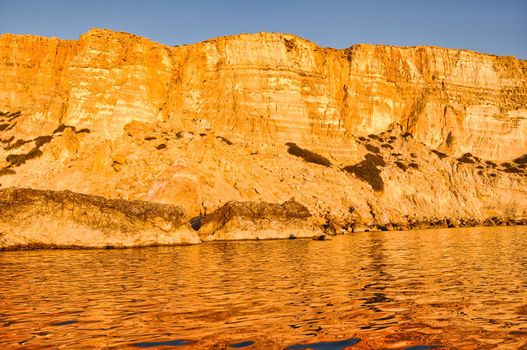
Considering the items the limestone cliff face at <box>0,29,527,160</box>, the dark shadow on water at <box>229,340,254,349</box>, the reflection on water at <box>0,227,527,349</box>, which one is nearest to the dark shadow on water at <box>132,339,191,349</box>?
the reflection on water at <box>0,227,527,349</box>

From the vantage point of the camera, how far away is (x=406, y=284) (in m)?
12.6

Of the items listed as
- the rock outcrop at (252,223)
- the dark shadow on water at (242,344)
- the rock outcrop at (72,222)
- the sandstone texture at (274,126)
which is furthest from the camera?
the sandstone texture at (274,126)

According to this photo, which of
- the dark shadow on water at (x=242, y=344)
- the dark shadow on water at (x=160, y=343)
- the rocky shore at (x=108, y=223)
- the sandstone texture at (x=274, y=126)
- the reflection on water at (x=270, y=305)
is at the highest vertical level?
the sandstone texture at (x=274, y=126)

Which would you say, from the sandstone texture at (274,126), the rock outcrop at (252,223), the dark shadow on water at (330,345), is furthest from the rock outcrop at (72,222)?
the dark shadow on water at (330,345)

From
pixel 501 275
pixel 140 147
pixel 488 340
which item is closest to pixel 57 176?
pixel 140 147

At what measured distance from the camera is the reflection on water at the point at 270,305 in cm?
727

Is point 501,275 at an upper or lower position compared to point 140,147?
lower

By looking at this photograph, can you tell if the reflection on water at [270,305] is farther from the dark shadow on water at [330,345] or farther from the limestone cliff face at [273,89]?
the limestone cliff face at [273,89]

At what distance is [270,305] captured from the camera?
32.9 ft

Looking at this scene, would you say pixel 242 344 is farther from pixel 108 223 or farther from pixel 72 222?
pixel 108 223

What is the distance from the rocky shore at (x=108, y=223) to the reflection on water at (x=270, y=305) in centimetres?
867

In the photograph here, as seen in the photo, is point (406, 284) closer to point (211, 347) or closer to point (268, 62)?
point (211, 347)

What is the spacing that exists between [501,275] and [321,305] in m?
6.62

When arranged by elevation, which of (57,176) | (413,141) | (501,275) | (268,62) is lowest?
(501,275)
